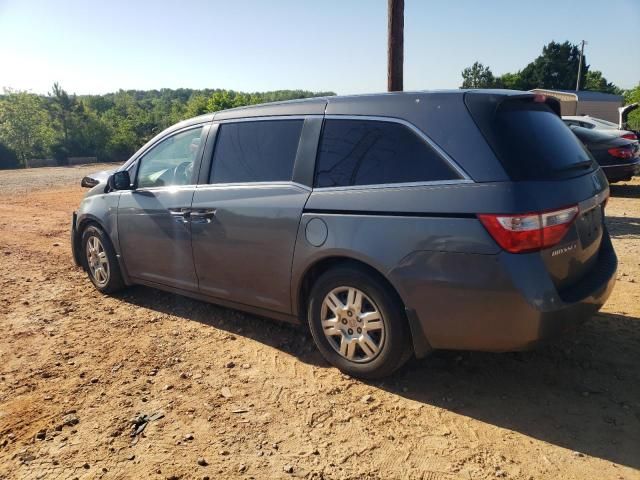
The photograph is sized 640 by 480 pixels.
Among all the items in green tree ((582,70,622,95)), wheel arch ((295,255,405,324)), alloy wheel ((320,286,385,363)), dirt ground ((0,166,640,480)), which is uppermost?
green tree ((582,70,622,95))

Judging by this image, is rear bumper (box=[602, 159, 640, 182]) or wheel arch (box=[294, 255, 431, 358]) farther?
rear bumper (box=[602, 159, 640, 182])

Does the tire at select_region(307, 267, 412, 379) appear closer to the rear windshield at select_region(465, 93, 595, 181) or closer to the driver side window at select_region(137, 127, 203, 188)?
the rear windshield at select_region(465, 93, 595, 181)

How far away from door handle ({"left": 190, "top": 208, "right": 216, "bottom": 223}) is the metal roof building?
3244 centimetres

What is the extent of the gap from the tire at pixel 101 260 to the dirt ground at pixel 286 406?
551mm

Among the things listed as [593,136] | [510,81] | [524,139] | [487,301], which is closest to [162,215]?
[487,301]

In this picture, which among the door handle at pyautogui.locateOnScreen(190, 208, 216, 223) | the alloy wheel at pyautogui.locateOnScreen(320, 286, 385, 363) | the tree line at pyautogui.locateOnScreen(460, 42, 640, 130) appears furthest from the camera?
the tree line at pyautogui.locateOnScreen(460, 42, 640, 130)

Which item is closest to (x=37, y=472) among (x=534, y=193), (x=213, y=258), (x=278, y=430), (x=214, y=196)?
(x=278, y=430)

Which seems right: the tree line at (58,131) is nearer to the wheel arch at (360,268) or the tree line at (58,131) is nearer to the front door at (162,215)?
the front door at (162,215)

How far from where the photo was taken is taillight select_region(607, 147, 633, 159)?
10.7 metres

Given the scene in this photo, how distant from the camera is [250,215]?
3701 millimetres

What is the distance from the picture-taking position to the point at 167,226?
434 centimetres

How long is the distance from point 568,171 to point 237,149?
2421 mm

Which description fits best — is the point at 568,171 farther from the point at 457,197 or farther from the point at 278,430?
the point at 278,430

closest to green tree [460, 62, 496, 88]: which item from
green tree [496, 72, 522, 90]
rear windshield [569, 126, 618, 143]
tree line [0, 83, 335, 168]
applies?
green tree [496, 72, 522, 90]
